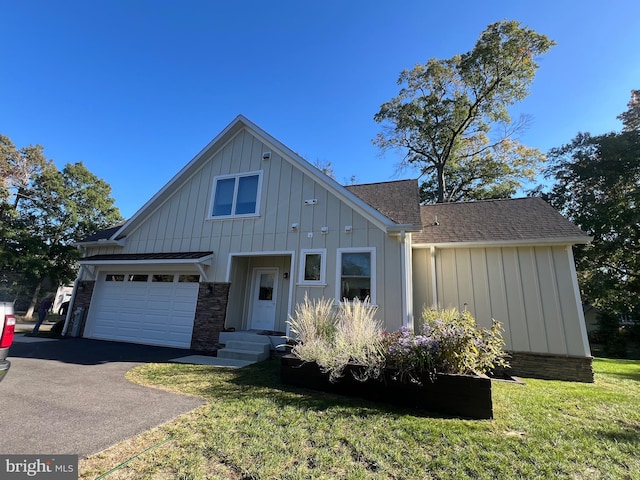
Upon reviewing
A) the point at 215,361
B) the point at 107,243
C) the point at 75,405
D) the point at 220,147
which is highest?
the point at 220,147

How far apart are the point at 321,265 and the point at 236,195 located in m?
4.01

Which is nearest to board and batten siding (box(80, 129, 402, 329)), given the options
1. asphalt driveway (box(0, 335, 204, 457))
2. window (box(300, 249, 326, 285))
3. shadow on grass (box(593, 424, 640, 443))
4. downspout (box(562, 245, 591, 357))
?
window (box(300, 249, 326, 285))

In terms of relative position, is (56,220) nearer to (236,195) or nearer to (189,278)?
(189,278)

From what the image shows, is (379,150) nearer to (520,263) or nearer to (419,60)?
(419,60)

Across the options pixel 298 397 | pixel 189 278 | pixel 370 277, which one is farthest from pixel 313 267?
pixel 189 278

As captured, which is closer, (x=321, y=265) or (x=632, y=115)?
(x=321, y=265)

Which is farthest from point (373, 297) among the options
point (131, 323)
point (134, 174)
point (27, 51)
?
point (134, 174)

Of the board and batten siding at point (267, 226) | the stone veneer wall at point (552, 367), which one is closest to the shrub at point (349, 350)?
the board and batten siding at point (267, 226)

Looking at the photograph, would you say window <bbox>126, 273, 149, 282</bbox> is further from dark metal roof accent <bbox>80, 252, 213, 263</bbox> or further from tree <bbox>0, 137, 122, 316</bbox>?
tree <bbox>0, 137, 122, 316</bbox>

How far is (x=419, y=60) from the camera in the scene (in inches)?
730

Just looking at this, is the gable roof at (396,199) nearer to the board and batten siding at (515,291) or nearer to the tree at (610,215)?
the board and batten siding at (515,291)

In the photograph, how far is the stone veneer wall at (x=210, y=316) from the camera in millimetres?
8633

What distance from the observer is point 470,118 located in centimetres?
1866

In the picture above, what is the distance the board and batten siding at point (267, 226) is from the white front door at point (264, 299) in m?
0.37
